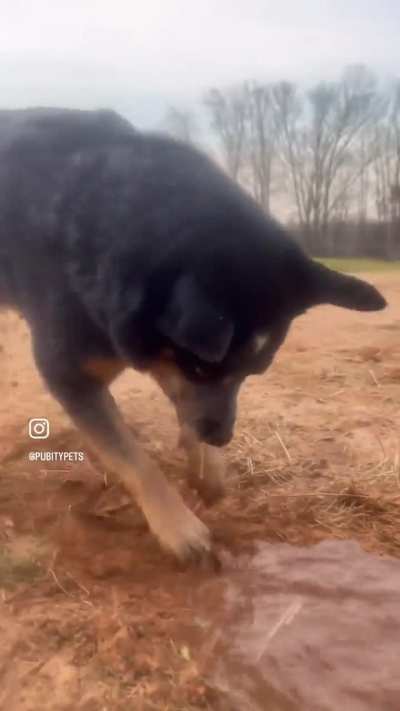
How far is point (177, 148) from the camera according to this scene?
7.31 feet

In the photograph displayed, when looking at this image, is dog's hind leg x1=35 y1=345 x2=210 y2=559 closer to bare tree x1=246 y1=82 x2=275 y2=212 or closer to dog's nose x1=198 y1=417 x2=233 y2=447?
dog's nose x1=198 y1=417 x2=233 y2=447

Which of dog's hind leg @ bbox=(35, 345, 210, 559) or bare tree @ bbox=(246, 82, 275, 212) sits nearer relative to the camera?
dog's hind leg @ bbox=(35, 345, 210, 559)

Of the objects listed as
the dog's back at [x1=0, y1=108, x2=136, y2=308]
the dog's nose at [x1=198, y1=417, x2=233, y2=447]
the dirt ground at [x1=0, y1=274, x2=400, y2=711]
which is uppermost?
the dog's back at [x1=0, y1=108, x2=136, y2=308]

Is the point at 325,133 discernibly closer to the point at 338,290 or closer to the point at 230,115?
the point at 230,115

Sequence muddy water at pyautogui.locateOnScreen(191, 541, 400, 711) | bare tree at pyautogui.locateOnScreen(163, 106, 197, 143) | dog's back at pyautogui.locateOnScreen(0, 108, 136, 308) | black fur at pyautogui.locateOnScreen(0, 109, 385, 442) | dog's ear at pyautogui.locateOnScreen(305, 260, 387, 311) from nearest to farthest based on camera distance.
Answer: muddy water at pyautogui.locateOnScreen(191, 541, 400, 711) < black fur at pyautogui.locateOnScreen(0, 109, 385, 442) < dog's ear at pyautogui.locateOnScreen(305, 260, 387, 311) < dog's back at pyautogui.locateOnScreen(0, 108, 136, 308) < bare tree at pyautogui.locateOnScreen(163, 106, 197, 143)

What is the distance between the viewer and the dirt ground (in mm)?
1726

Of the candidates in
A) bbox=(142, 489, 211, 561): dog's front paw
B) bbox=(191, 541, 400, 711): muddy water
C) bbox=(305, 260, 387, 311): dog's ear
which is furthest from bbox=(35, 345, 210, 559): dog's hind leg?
bbox=(305, 260, 387, 311): dog's ear

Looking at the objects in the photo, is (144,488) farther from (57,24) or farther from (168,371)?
(57,24)

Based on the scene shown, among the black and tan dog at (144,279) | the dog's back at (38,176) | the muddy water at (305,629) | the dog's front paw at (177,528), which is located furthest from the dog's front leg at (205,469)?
the dog's back at (38,176)

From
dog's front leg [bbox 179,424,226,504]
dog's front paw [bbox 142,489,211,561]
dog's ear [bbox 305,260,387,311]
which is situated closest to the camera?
dog's ear [bbox 305,260,387,311]

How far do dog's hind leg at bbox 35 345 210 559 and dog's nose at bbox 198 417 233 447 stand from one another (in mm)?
212

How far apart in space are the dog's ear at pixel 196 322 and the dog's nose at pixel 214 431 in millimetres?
371

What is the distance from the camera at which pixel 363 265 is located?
2.78 m

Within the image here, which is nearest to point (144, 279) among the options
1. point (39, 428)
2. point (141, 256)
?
point (141, 256)
